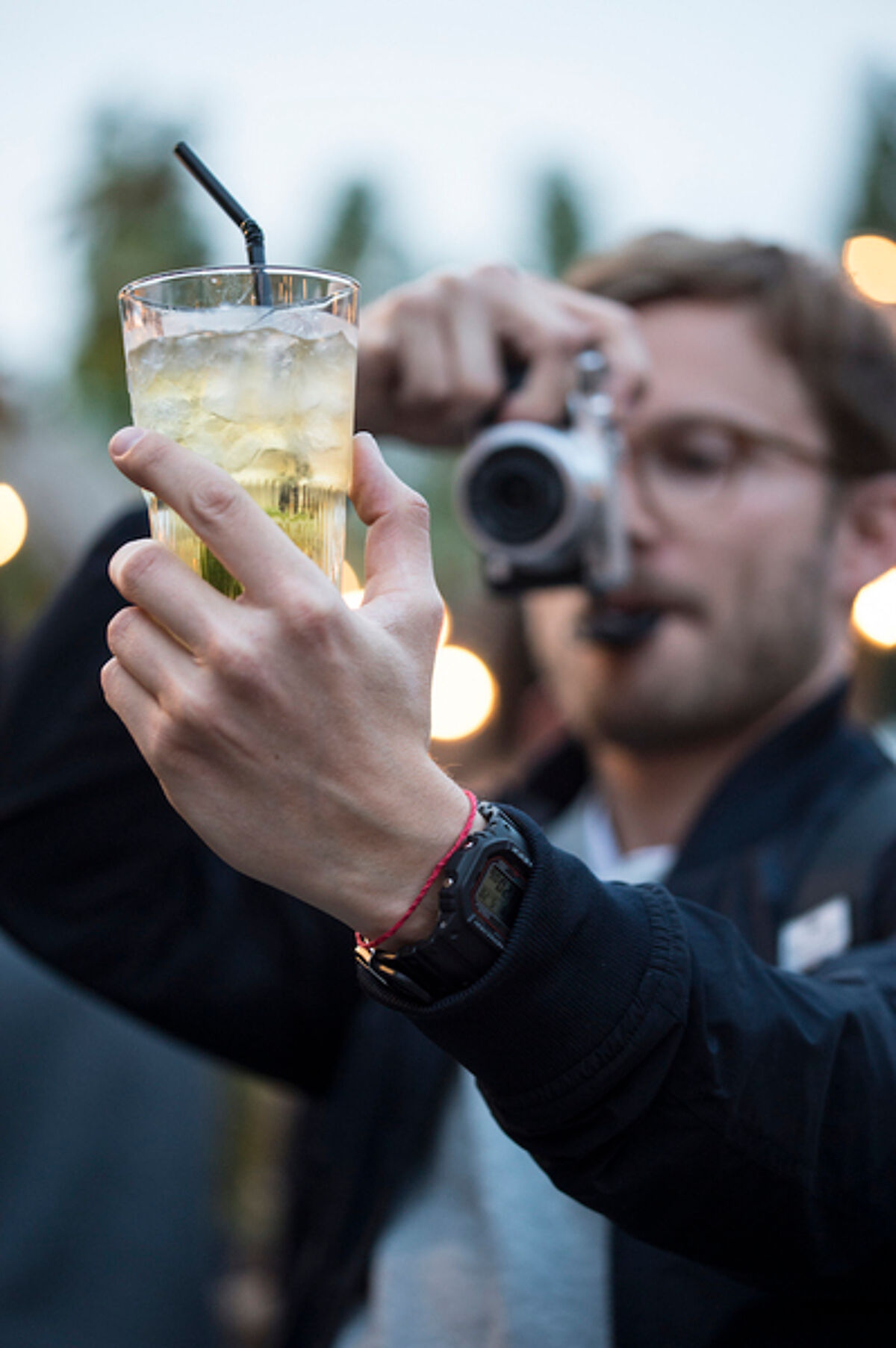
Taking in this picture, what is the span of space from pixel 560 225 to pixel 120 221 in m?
14.5

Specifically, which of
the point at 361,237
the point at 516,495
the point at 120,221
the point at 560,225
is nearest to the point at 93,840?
the point at 516,495

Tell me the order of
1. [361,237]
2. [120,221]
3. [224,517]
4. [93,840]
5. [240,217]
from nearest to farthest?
[224,517] → [240,217] → [93,840] → [120,221] → [361,237]

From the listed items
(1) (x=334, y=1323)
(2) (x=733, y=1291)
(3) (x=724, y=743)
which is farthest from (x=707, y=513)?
(1) (x=334, y=1323)

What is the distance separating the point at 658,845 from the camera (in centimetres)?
222

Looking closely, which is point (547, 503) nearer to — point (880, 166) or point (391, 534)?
point (391, 534)

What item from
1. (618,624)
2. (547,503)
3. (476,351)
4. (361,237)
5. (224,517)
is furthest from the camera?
(361,237)

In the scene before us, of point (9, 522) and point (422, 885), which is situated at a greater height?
point (422, 885)

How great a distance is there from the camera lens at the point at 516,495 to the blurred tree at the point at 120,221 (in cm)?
1070

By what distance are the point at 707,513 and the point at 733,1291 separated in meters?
1.35

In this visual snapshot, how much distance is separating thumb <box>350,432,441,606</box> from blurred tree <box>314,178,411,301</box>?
19.5 m

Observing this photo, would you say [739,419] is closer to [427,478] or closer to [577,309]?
[577,309]

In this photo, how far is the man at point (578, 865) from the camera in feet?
2.62

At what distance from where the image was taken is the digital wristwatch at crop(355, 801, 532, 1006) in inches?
32.4

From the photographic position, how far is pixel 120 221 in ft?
41.2
